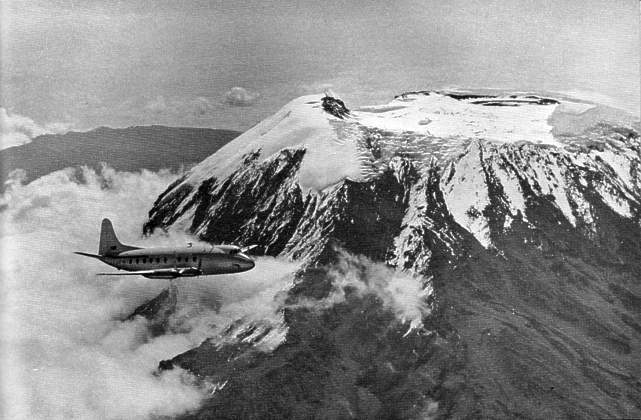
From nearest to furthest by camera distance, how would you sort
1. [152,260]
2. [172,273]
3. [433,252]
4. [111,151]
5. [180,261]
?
[172,273] < [180,261] < [152,260] < [111,151] < [433,252]

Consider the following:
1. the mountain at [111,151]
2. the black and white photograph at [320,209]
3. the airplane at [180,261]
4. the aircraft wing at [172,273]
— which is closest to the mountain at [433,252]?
the black and white photograph at [320,209]

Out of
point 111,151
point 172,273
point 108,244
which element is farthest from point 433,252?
point 111,151

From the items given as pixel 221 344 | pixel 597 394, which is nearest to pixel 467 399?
pixel 597 394

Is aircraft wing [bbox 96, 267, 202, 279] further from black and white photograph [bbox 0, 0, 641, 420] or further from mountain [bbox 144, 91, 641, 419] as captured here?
mountain [bbox 144, 91, 641, 419]

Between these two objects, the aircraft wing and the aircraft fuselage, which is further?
the aircraft fuselage

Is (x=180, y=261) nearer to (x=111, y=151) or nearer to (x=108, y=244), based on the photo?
(x=108, y=244)

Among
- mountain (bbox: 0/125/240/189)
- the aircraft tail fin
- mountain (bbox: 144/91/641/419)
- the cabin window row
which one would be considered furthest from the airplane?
mountain (bbox: 0/125/240/189)

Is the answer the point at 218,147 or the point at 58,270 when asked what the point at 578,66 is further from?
the point at 58,270

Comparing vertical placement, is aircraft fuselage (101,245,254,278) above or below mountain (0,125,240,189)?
below
